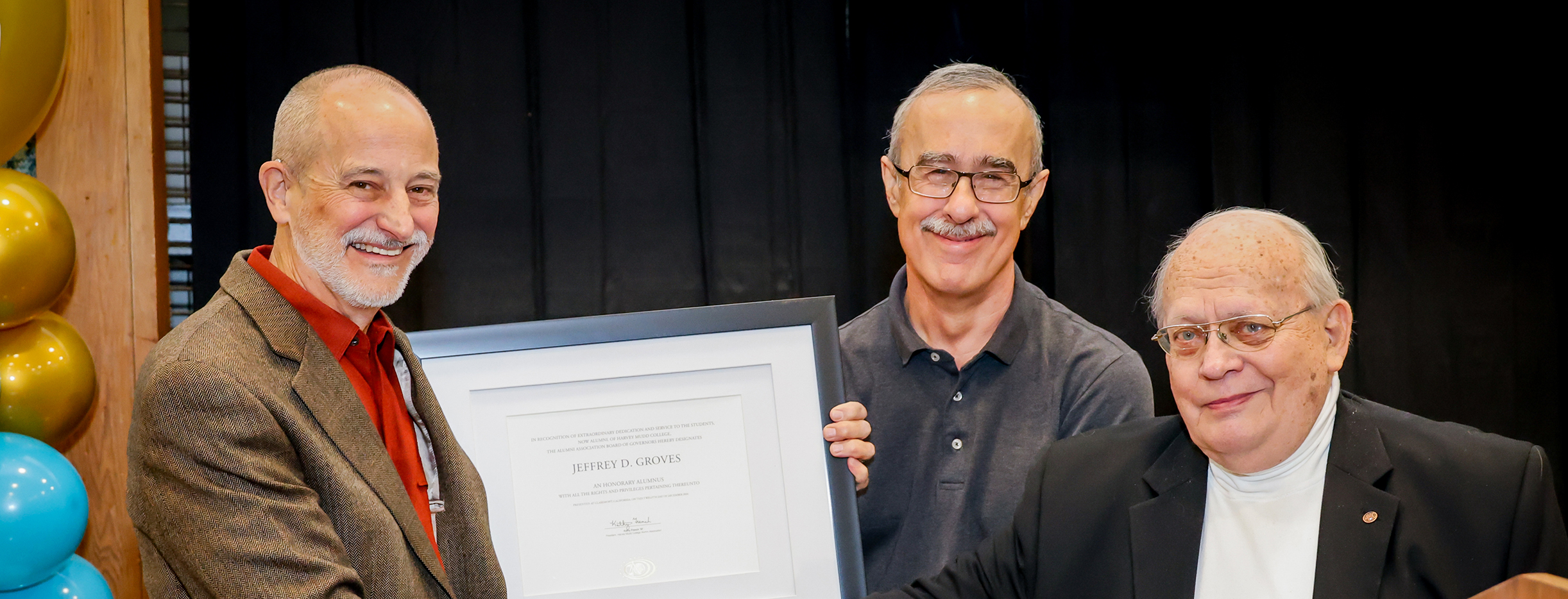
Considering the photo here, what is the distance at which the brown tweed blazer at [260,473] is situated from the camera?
155 centimetres

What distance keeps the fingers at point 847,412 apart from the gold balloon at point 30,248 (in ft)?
5.65

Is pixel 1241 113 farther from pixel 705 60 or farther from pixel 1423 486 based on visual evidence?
pixel 1423 486

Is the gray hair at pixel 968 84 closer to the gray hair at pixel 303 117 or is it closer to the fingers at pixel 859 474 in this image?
the fingers at pixel 859 474

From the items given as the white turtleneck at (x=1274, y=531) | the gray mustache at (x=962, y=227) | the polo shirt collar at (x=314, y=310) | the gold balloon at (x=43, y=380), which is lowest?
the white turtleneck at (x=1274, y=531)

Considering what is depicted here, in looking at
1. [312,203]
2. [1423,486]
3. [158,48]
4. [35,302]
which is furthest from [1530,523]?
[158,48]

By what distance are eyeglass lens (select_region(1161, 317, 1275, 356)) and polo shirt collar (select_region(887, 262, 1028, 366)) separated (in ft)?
1.83

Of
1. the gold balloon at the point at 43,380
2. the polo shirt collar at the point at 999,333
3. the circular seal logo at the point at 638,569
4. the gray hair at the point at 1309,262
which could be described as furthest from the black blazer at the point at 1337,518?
the gold balloon at the point at 43,380

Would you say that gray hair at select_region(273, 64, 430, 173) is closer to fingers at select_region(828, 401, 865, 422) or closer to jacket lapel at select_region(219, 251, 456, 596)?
jacket lapel at select_region(219, 251, 456, 596)

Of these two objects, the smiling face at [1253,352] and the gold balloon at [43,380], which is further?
the gold balloon at [43,380]

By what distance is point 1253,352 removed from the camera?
5.92 ft

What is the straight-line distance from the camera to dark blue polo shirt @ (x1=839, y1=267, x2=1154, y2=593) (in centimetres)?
232

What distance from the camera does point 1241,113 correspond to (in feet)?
12.6

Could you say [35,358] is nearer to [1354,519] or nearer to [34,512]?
[34,512]

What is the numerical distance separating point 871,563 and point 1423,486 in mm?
1054
